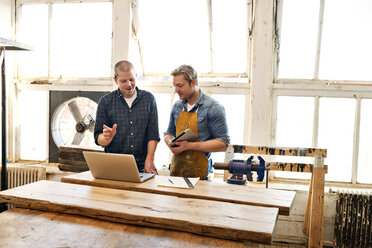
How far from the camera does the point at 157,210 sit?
147cm

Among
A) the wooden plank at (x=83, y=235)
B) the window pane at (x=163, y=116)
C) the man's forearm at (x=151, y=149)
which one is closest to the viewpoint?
the wooden plank at (x=83, y=235)

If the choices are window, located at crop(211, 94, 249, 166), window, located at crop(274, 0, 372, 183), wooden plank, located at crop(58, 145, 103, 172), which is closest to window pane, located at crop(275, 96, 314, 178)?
window, located at crop(274, 0, 372, 183)

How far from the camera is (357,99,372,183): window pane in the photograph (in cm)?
360

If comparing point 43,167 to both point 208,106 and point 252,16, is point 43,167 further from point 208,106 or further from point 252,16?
point 252,16

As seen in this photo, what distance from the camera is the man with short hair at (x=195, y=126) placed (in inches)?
97.2

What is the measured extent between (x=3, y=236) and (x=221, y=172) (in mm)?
2895

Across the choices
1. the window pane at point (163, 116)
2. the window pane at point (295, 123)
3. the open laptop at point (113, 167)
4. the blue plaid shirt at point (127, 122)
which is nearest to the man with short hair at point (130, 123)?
the blue plaid shirt at point (127, 122)

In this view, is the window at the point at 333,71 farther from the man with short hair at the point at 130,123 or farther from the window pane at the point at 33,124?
the window pane at the point at 33,124

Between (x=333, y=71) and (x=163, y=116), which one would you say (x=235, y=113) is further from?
(x=333, y=71)

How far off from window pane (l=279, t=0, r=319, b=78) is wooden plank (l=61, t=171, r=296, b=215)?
7.16ft

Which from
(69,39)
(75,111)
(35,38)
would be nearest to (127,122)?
(75,111)

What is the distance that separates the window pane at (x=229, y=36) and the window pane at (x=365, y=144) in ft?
4.49

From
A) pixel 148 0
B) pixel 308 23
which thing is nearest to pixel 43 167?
pixel 148 0

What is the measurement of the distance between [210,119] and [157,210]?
1190 millimetres
